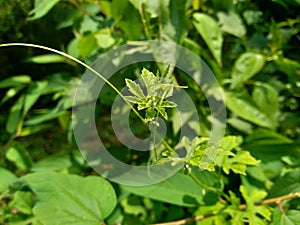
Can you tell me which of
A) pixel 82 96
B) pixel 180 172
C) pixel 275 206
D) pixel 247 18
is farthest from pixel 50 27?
pixel 275 206

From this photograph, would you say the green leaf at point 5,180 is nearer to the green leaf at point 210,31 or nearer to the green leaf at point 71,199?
the green leaf at point 71,199

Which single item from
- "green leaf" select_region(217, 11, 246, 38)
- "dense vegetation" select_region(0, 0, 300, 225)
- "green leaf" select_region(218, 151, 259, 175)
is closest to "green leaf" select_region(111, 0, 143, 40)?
"dense vegetation" select_region(0, 0, 300, 225)

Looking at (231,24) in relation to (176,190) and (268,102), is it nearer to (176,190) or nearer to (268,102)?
(268,102)

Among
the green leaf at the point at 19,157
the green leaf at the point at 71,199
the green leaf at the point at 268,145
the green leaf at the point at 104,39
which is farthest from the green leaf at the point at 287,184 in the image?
the green leaf at the point at 19,157

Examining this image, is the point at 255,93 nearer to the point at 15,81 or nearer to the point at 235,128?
the point at 235,128

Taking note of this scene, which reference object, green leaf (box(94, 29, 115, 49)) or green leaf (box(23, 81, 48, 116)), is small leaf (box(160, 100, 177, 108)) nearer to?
green leaf (box(94, 29, 115, 49))

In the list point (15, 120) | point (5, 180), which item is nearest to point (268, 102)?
point (5, 180)
